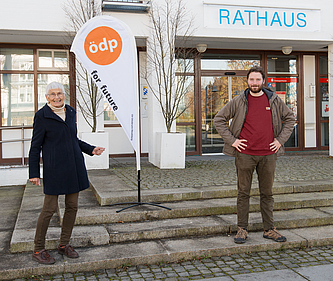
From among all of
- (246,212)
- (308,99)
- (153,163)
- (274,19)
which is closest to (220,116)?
(246,212)

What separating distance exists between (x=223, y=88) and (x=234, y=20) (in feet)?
8.78

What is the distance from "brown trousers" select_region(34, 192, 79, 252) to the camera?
13.3ft

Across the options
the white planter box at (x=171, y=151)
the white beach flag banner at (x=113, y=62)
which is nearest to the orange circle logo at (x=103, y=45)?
the white beach flag banner at (x=113, y=62)

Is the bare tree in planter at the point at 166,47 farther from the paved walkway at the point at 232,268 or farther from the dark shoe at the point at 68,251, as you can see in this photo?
the dark shoe at the point at 68,251

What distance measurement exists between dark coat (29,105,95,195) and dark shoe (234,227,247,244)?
6.75 feet

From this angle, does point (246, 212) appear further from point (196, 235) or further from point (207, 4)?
point (207, 4)

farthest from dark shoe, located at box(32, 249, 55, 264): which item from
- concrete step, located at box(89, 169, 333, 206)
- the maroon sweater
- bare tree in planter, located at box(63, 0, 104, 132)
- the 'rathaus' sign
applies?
the 'rathaus' sign

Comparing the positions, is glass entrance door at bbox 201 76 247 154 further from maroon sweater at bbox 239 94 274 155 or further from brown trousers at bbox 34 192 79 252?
brown trousers at bbox 34 192 79 252

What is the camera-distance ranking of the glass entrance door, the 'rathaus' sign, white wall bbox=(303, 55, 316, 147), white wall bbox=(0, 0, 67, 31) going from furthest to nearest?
white wall bbox=(303, 55, 316, 147) < the glass entrance door < the 'rathaus' sign < white wall bbox=(0, 0, 67, 31)

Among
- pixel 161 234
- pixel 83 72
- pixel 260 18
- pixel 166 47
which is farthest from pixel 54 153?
pixel 260 18

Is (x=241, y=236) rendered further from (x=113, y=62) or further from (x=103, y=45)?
(x=103, y=45)

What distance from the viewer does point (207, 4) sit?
A: 10.1 m

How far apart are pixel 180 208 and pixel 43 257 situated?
2195mm

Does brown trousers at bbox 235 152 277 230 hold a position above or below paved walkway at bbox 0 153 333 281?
above
